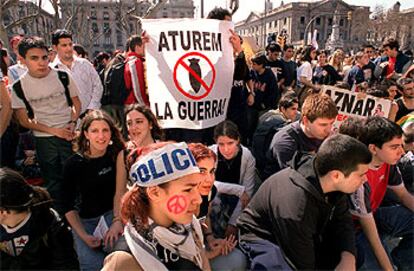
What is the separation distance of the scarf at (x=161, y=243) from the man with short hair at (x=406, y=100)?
4.08 m

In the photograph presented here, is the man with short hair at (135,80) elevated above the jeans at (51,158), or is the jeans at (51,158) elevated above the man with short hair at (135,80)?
the man with short hair at (135,80)

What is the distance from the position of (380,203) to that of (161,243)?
7.98 ft

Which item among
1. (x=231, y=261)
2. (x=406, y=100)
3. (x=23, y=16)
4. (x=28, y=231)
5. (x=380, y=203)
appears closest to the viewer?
(x=28, y=231)

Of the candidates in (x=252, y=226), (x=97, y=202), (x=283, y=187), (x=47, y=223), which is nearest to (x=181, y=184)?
(x=283, y=187)

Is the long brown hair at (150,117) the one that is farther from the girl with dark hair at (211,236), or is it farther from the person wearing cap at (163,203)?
the person wearing cap at (163,203)

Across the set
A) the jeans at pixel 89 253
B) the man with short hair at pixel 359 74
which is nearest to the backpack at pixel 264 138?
the jeans at pixel 89 253

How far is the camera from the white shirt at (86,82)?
15.4 feet

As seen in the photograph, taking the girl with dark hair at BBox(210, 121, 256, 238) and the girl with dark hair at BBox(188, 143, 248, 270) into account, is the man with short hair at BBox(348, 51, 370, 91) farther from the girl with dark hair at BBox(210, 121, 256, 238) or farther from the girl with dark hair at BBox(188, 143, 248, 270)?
the girl with dark hair at BBox(188, 143, 248, 270)

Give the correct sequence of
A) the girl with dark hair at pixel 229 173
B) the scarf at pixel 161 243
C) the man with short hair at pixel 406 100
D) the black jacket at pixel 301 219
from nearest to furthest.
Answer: the scarf at pixel 161 243 → the black jacket at pixel 301 219 → the girl with dark hair at pixel 229 173 → the man with short hair at pixel 406 100

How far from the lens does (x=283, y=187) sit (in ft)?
7.45

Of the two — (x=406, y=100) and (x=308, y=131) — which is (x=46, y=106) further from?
(x=406, y=100)

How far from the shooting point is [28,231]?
7.65 feet

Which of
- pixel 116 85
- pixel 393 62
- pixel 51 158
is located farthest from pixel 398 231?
pixel 393 62

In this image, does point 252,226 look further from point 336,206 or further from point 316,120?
point 316,120
